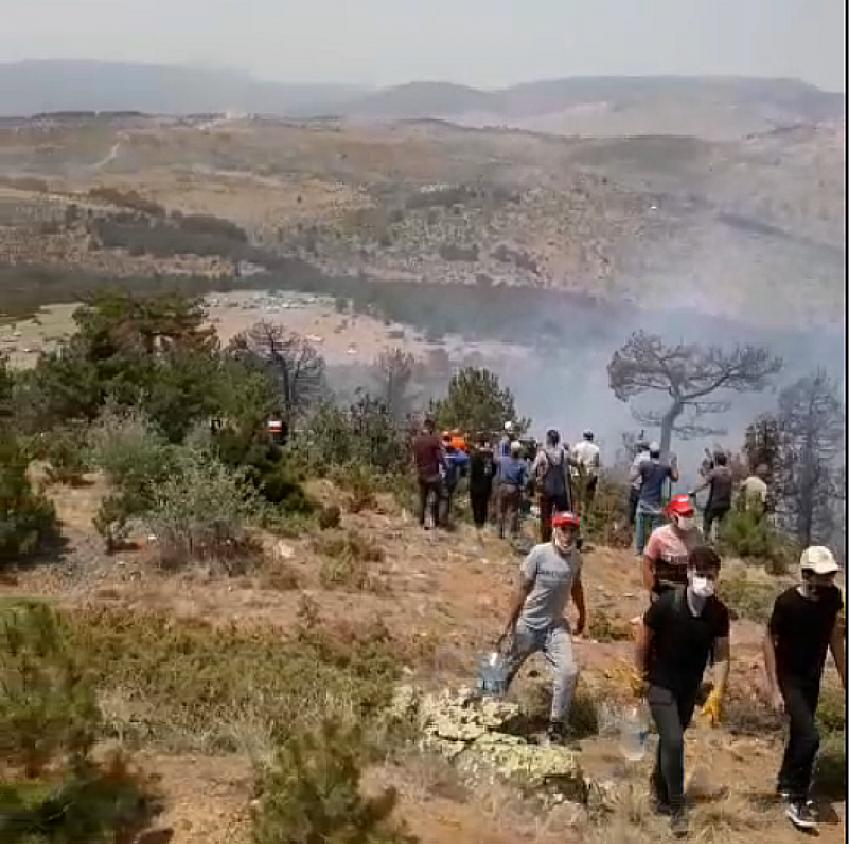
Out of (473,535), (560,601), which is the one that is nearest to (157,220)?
(473,535)

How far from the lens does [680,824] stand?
15.9 ft

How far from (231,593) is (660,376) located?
19843 mm

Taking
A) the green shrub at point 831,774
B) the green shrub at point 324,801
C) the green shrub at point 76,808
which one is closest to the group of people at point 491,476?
the green shrub at point 831,774

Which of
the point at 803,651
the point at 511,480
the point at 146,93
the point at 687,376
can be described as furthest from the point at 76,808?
the point at 146,93

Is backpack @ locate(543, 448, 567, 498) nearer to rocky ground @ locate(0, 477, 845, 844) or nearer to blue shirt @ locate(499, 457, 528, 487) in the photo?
rocky ground @ locate(0, 477, 845, 844)

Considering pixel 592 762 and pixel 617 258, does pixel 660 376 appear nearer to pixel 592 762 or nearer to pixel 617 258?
pixel 592 762

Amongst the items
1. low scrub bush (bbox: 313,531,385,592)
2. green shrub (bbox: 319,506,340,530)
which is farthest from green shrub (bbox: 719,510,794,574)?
green shrub (bbox: 319,506,340,530)

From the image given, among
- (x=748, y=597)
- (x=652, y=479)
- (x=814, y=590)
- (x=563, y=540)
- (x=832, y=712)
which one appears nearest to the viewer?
(x=814, y=590)

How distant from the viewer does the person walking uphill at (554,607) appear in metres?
5.56

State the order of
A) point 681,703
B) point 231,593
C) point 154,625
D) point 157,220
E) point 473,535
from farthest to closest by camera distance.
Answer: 1. point 157,220
2. point 473,535
3. point 231,593
4. point 154,625
5. point 681,703

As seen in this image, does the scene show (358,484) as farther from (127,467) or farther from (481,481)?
(127,467)

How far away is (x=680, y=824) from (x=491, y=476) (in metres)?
6.32

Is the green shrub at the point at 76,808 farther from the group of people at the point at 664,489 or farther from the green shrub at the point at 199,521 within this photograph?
the group of people at the point at 664,489

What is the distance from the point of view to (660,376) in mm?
26922
